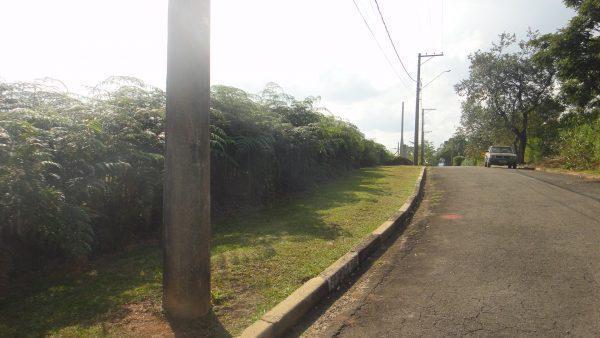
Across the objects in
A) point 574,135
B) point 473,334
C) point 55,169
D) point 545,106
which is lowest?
point 473,334

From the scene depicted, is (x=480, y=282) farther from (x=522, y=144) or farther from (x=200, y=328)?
(x=522, y=144)

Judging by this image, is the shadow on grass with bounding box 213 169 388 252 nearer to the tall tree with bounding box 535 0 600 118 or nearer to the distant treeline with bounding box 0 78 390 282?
the distant treeline with bounding box 0 78 390 282

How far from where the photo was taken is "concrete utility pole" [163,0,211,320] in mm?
3107

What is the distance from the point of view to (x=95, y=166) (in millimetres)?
4312

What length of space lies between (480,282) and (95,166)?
4.10 m

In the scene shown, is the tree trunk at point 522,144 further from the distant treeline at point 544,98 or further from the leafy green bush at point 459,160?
the leafy green bush at point 459,160

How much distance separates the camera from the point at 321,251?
4.98m

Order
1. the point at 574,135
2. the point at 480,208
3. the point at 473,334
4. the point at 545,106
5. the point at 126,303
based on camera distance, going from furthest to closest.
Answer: the point at 545,106, the point at 574,135, the point at 480,208, the point at 126,303, the point at 473,334

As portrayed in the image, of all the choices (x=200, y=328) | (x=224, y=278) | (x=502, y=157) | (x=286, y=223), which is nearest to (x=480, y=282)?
(x=224, y=278)

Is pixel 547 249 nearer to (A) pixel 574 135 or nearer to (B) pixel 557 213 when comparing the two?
(B) pixel 557 213

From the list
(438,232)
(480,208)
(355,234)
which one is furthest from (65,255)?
(480,208)

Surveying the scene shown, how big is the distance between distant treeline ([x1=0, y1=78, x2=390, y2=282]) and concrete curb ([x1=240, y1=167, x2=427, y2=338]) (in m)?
1.79

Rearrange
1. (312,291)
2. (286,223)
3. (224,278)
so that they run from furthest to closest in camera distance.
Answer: (286,223) < (224,278) < (312,291)

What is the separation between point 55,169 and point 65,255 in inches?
35.6
